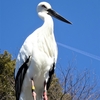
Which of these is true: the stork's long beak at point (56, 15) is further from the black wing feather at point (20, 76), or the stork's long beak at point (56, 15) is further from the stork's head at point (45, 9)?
the black wing feather at point (20, 76)

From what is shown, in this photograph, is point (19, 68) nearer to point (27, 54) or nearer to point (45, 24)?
point (27, 54)

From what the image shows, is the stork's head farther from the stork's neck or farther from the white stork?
the white stork

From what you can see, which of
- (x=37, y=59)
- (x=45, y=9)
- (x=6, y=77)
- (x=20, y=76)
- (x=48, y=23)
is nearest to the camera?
A: (x=37, y=59)

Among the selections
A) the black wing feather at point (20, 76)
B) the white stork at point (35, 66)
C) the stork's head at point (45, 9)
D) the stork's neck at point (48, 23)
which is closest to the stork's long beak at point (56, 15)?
the stork's head at point (45, 9)

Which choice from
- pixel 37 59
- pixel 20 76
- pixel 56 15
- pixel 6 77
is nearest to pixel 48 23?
pixel 56 15

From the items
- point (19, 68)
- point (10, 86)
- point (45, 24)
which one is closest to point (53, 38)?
point (45, 24)

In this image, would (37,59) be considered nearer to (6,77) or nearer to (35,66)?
(35,66)

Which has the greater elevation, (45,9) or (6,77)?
(6,77)

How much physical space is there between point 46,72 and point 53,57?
0.25 metres

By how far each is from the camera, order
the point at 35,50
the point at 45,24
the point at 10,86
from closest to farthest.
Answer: the point at 35,50, the point at 45,24, the point at 10,86

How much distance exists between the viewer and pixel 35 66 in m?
5.13

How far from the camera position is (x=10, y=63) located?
1352 centimetres

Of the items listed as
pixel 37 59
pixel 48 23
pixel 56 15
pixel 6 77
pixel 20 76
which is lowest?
pixel 20 76

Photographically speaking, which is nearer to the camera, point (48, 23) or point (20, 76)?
point (20, 76)
